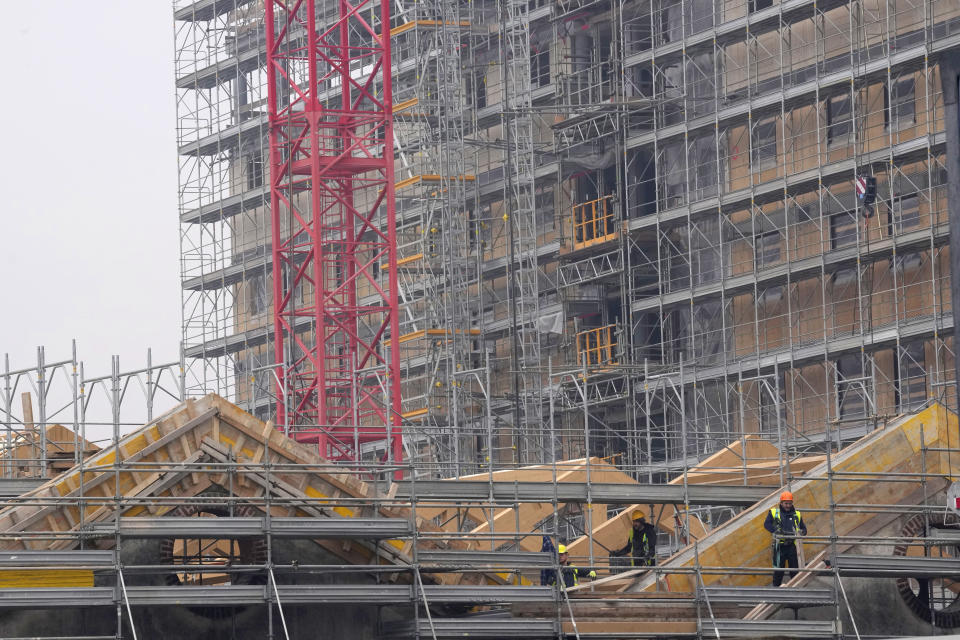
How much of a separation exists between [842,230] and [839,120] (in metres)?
2.56

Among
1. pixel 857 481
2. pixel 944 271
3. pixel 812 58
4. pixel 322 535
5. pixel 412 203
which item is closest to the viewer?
pixel 322 535

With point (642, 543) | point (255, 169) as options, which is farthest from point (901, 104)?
point (255, 169)

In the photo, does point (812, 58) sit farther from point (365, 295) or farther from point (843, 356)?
point (365, 295)

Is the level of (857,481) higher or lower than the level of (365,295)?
lower

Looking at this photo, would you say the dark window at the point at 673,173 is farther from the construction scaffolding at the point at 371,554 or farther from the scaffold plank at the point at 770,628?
the scaffold plank at the point at 770,628

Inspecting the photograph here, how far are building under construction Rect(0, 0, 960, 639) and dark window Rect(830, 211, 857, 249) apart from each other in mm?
109

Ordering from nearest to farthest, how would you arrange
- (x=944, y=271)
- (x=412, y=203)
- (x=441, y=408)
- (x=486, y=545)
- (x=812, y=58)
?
(x=486, y=545) < (x=944, y=271) < (x=812, y=58) < (x=441, y=408) < (x=412, y=203)

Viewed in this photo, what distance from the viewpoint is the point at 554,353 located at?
51.9m

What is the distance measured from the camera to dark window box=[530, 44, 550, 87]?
5366cm

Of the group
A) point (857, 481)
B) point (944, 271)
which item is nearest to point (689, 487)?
point (857, 481)

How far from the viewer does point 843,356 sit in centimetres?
4334

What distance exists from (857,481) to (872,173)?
1469 cm

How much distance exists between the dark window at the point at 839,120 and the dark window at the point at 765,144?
5.72ft

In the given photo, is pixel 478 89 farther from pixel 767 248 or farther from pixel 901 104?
pixel 901 104
